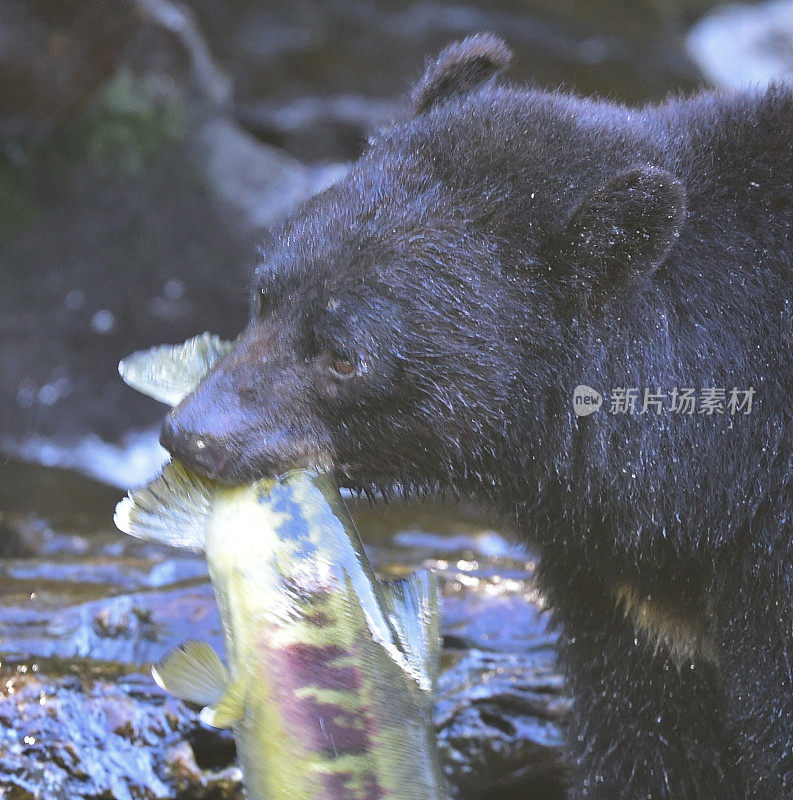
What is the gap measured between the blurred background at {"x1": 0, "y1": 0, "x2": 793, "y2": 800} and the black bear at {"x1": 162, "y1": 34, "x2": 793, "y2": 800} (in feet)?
2.05

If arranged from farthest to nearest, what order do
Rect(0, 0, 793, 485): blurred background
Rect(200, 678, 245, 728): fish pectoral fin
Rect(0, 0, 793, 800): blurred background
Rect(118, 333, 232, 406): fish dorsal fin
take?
1. Rect(0, 0, 793, 485): blurred background
2. Rect(0, 0, 793, 800): blurred background
3. Rect(118, 333, 232, 406): fish dorsal fin
4. Rect(200, 678, 245, 728): fish pectoral fin

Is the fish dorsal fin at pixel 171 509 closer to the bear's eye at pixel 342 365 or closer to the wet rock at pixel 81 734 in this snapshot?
the bear's eye at pixel 342 365

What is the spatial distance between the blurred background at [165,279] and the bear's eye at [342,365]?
3.09ft

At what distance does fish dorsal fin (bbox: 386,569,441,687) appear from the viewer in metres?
2.71

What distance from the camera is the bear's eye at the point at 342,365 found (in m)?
2.97

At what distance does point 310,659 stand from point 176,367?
109 cm

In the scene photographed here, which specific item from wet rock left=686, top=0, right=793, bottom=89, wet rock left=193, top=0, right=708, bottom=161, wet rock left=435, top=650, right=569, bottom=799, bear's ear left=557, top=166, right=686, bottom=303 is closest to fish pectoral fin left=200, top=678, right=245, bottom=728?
bear's ear left=557, top=166, right=686, bottom=303

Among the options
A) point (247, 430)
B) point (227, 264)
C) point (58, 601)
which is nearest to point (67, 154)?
point (227, 264)

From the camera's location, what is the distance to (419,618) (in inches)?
108

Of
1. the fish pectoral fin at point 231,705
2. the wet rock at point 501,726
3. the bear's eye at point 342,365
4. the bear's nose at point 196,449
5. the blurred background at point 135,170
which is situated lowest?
the wet rock at point 501,726

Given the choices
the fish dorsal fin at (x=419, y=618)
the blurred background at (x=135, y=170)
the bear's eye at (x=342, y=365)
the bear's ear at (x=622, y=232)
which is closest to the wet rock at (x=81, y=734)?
the fish dorsal fin at (x=419, y=618)

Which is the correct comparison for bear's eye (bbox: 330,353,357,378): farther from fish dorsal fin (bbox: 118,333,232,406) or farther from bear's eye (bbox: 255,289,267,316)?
A: fish dorsal fin (bbox: 118,333,232,406)

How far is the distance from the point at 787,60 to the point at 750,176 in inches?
500

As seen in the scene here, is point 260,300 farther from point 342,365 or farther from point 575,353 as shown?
point 575,353
